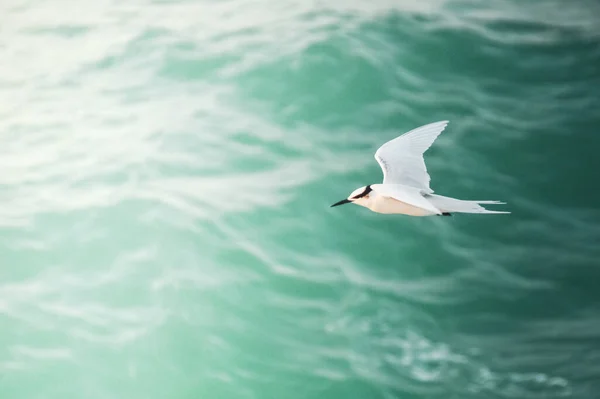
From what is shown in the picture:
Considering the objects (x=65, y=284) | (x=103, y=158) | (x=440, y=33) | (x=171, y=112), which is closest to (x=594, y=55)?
(x=440, y=33)

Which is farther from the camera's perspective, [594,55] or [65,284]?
[594,55]

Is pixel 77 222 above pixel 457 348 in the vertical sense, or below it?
above

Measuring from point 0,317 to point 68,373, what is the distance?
28.9 inches

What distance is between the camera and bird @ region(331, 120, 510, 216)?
357 cm

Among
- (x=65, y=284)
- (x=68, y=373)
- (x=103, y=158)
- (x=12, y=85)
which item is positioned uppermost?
(x=12, y=85)

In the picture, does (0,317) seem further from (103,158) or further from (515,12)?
(515,12)

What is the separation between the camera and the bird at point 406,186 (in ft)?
11.7

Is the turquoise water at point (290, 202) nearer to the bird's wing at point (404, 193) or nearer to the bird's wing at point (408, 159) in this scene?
the bird's wing at point (408, 159)

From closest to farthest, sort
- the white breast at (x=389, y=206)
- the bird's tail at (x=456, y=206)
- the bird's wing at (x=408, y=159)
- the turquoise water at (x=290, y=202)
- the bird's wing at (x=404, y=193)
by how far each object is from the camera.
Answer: the bird's wing at (x=404, y=193) → the bird's tail at (x=456, y=206) → the white breast at (x=389, y=206) → the bird's wing at (x=408, y=159) → the turquoise water at (x=290, y=202)

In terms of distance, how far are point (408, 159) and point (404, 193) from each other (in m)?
0.64

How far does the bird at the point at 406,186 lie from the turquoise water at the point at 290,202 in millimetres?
1847

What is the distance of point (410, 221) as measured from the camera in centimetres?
610

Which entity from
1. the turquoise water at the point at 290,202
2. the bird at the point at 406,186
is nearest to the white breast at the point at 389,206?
the bird at the point at 406,186

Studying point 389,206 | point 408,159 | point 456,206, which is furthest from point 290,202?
point 456,206
